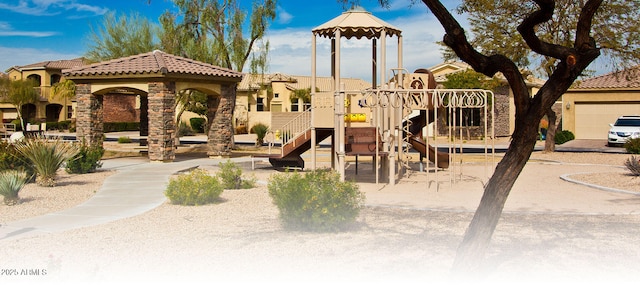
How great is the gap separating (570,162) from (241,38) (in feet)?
51.1

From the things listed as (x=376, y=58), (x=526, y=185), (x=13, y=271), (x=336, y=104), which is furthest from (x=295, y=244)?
(x=376, y=58)

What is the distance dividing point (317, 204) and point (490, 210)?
10.9 ft

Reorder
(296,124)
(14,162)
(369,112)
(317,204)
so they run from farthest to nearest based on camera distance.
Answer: (296,124)
(369,112)
(14,162)
(317,204)

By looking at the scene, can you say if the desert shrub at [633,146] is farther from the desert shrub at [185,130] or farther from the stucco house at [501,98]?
the desert shrub at [185,130]

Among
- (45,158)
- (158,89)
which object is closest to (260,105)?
(158,89)

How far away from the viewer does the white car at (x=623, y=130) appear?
32.3 meters

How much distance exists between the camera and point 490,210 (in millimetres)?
6309

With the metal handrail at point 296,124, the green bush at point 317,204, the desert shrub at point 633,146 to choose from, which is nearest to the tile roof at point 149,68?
the metal handrail at point 296,124

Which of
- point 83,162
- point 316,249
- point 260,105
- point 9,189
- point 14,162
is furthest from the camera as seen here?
point 260,105

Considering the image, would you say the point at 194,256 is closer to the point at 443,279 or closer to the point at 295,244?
the point at 295,244

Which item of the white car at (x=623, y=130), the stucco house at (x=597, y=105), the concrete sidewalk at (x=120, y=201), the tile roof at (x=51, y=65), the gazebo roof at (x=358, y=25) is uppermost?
the tile roof at (x=51, y=65)

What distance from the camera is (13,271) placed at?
22.0ft

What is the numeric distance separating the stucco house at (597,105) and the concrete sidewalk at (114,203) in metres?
28.5

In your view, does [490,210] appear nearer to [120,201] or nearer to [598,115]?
[120,201]
